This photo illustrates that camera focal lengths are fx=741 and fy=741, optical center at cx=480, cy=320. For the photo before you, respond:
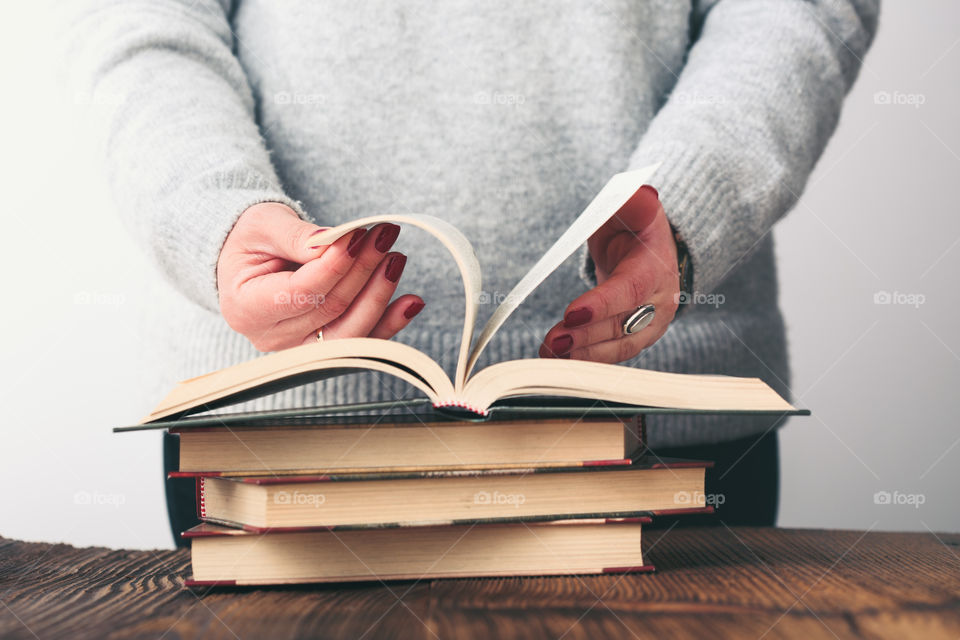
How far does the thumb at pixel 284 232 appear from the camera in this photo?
1.82ft

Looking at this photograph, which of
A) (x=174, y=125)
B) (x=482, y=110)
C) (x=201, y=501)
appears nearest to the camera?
(x=201, y=501)

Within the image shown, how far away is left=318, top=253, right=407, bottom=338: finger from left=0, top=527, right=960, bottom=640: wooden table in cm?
21

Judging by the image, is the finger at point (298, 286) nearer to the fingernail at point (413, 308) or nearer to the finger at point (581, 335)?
the fingernail at point (413, 308)

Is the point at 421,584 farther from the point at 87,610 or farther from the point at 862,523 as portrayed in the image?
the point at 862,523

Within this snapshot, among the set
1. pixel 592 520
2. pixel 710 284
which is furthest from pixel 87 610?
pixel 710 284

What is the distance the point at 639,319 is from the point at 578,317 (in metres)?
0.08

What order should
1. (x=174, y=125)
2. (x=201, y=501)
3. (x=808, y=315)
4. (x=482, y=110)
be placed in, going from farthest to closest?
(x=808, y=315)
(x=482, y=110)
(x=174, y=125)
(x=201, y=501)

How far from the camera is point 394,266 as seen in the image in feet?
1.98

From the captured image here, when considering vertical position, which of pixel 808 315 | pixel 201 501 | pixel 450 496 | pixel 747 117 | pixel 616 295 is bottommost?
pixel 808 315

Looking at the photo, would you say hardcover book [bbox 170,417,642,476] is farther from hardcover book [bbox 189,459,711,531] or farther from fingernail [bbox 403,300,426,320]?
fingernail [bbox 403,300,426,320]

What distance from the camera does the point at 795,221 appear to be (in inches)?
73.4

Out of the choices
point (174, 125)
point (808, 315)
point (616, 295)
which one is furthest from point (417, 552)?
point (808, 315)

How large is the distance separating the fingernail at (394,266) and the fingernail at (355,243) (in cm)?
5

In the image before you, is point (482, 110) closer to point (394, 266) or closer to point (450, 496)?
point (394, 266)
